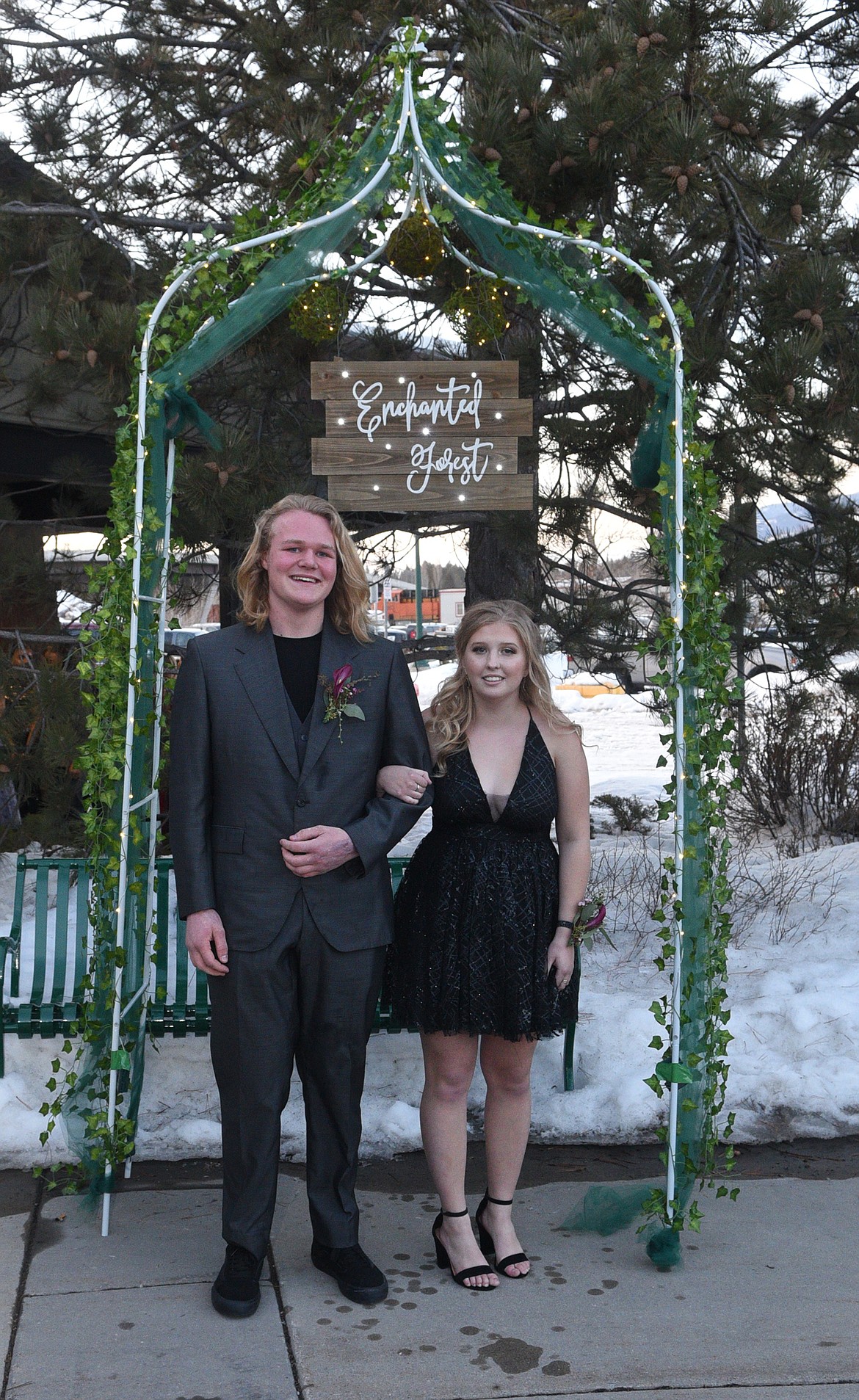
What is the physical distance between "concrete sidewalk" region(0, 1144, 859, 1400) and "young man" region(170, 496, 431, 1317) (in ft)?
0.51

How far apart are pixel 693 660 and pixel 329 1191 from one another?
1722 millimetres

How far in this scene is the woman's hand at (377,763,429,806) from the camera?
309cm

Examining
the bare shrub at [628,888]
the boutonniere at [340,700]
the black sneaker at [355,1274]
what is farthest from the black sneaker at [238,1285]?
the bare shrub at [628,888]

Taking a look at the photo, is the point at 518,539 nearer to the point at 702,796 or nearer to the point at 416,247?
the point at 416,247

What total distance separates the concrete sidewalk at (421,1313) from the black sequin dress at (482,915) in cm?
69

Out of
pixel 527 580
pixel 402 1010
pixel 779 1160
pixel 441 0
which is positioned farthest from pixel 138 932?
pixel 441 0

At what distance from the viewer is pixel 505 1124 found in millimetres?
3260

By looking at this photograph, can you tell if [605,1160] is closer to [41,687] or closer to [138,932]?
[138,932]

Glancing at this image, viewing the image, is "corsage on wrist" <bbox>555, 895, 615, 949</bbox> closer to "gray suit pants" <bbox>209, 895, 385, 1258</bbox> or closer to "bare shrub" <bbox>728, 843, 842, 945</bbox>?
"gray suit pants" <bbox>209, 895, 385, 1258</bbox>

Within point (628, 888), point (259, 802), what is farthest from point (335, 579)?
point (628, 888)

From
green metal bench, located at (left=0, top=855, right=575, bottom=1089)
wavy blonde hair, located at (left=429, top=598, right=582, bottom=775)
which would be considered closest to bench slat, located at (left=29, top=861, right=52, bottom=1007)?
green metal bench, located at (left=0, top=855, right=575, bottom=1089)

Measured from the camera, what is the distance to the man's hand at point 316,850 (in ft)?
9.78

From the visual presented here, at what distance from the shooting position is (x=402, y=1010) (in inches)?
128

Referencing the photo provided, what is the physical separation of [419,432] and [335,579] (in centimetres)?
81
